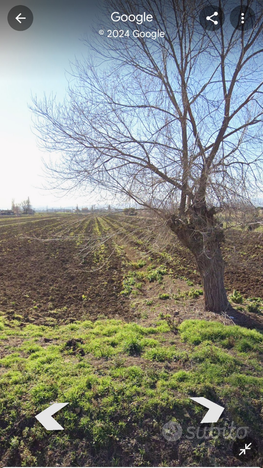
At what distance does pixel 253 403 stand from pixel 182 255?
9971 mm

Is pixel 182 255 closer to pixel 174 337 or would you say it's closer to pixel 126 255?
pixel 126 255

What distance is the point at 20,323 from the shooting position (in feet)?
21.1

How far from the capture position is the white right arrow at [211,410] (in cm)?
333

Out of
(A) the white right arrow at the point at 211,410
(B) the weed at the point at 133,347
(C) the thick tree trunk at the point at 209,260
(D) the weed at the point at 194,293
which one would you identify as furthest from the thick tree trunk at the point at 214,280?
(A) the white right arrow at the point at 211,410

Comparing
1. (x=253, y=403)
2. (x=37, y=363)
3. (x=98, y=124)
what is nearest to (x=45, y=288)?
(x=37, y=363)

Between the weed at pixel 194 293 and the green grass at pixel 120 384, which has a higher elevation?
the weed at pixel 194 293

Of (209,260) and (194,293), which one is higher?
(209,260)

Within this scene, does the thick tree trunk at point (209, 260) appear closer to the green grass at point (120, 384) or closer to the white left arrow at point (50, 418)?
the green grass at point (120, 384)

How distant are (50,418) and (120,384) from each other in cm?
96

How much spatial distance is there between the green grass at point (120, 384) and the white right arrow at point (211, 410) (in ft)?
0.28

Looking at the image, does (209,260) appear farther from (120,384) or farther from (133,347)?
(120,384)

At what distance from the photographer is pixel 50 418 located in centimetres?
339

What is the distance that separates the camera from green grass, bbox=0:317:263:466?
321 cm

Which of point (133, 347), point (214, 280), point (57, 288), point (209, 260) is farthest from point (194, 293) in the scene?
point (57, 288)
